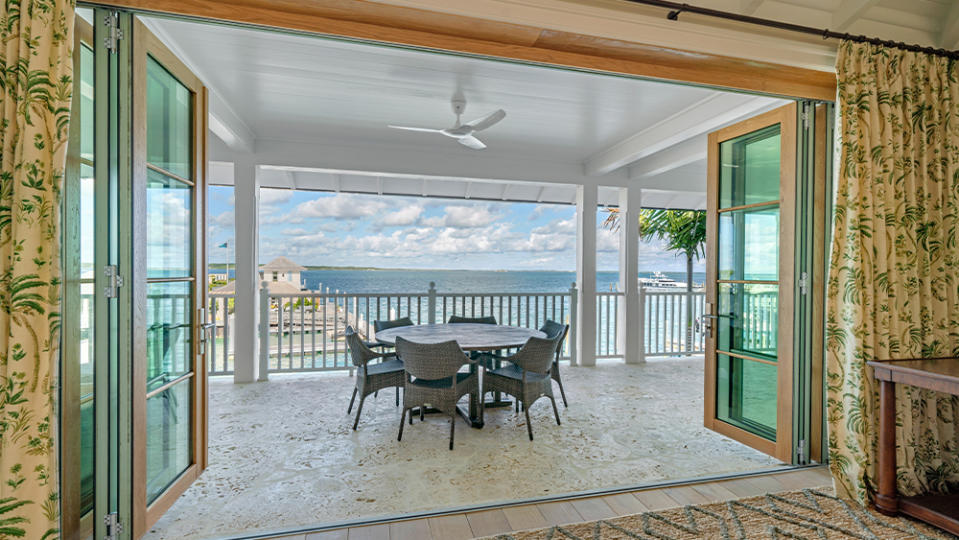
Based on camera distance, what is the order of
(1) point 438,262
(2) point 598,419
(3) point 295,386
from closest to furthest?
(2) point 598,419
(3) point 295,386
(1) point 438,262

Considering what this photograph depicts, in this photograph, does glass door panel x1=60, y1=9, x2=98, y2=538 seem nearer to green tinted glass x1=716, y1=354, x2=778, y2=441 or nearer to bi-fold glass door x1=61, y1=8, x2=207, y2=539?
bi-fold glass door x1=61, y1=8, x2=207, y2=539

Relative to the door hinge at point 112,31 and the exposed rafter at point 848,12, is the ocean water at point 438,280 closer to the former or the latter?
the exposed rafter at point 848,12

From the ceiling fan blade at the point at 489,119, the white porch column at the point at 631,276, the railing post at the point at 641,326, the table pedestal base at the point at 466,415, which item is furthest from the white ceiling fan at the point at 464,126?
the railing post at the point at 641,326

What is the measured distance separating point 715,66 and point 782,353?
1742 millimetres

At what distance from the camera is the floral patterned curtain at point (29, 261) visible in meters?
1.49

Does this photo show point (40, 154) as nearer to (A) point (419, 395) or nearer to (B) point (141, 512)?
(B) point (141, 512)

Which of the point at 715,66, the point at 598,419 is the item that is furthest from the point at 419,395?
the point at 715,66

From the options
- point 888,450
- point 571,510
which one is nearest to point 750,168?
point 888,450

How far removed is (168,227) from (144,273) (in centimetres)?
38

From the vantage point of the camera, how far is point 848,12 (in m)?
2.33

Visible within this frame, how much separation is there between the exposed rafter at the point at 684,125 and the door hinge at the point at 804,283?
1.26m

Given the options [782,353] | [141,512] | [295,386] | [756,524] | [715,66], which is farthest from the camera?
[295,386]

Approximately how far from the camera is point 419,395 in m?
3.14

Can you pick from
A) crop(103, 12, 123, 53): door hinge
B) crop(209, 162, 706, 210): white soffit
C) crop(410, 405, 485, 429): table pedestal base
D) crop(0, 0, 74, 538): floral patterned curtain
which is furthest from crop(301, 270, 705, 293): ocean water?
crop(0, 0, 74, 538): floral patterned curtain
